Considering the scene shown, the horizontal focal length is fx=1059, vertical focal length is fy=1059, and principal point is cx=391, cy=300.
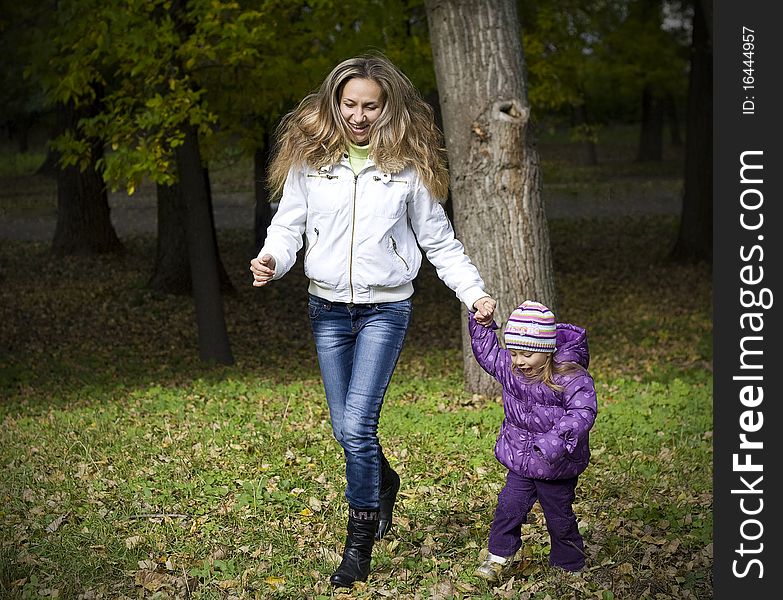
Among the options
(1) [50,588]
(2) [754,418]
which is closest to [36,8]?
(1) [50,588]

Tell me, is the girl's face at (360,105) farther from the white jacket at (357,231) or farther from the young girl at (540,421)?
the young girl at (540,421)

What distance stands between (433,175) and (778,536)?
80.9 inches

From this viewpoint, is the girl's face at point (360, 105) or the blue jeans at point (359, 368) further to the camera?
the blue jeans at point (359, 368)

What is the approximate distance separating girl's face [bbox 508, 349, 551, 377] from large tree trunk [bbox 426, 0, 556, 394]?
157 inches

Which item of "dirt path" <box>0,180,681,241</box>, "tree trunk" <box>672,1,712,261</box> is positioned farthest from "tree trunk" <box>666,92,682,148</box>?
"tree trunk" <box>672,1,712,261</box>

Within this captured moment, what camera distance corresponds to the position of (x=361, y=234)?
440 cm

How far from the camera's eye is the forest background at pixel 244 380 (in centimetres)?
503

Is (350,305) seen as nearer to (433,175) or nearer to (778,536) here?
(433,175)

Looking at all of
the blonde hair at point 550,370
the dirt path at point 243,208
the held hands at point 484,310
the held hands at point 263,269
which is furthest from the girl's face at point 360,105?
the dirt path at point 243,208

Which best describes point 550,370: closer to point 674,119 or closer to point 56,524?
point 56,524

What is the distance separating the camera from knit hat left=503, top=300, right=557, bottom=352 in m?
4.34

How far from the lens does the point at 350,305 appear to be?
4504 millimetres

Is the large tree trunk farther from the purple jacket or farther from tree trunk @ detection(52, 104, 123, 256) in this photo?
tree trunk @ detection(52, 104, 123, 256)

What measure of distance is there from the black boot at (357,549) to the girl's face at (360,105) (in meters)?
1.63
